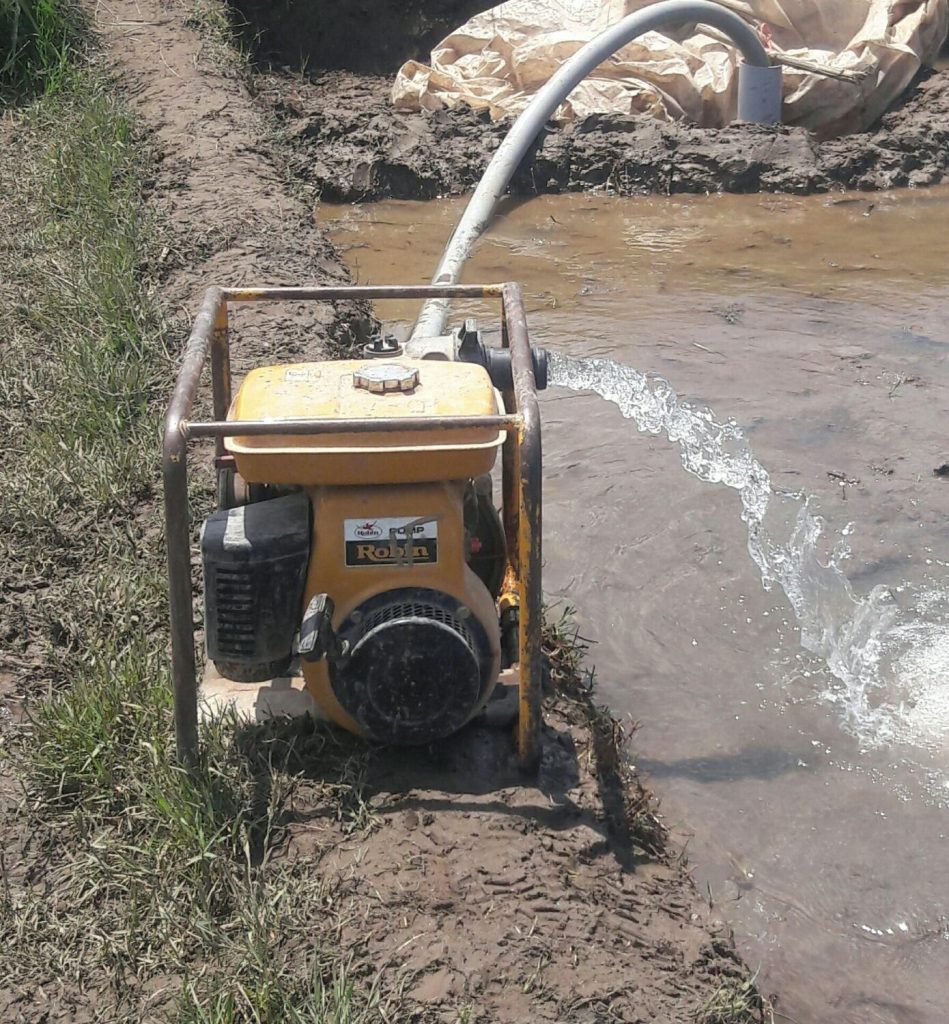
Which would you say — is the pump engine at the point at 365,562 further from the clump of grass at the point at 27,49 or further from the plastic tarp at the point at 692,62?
the plastic tarp at the point at 692,62

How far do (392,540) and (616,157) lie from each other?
20.0ft

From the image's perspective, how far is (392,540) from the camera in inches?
101

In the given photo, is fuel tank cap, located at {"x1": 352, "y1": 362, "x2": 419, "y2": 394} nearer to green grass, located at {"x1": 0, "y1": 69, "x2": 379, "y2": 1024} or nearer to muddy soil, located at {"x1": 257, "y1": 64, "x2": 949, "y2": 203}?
green grass, located at {"x1": 0, "y1": 69, "x2": 379, "y2": 1024}

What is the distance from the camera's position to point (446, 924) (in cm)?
236

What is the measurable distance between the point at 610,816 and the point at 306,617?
2.94ft

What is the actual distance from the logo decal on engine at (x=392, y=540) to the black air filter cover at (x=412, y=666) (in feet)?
0.24

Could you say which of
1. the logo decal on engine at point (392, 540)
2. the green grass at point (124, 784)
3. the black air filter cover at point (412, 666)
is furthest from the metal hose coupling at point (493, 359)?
the green grass at point (124, 784)

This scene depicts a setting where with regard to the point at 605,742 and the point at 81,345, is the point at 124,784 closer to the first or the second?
the point at 605,742

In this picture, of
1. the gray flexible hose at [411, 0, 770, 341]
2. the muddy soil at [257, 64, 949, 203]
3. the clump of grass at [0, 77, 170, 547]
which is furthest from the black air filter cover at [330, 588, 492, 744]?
the muddy soil at [257, 64, 949, 203]

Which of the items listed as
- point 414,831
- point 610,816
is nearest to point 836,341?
point 610,816

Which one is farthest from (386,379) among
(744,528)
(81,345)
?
(81,345)

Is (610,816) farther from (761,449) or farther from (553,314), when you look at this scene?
(553,314)

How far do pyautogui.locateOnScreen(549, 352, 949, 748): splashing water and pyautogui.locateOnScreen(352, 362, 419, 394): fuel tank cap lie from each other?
1703mm

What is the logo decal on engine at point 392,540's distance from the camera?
256cm
